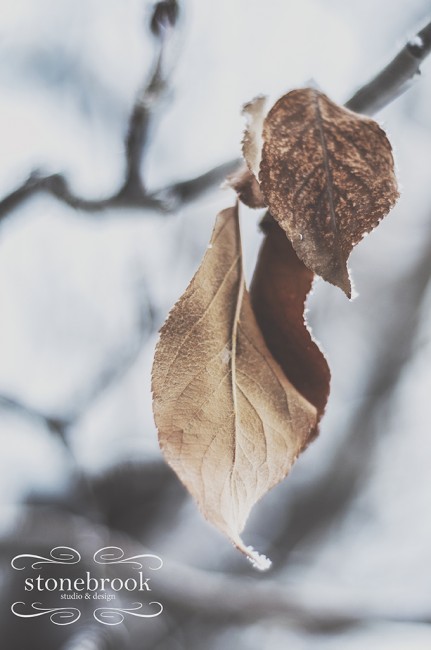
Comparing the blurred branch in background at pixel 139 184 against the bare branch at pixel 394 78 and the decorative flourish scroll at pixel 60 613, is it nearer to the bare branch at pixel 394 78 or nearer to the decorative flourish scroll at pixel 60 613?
the bare branch at pixel 394 78

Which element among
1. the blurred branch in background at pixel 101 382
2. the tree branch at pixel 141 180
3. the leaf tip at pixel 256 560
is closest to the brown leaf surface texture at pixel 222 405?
the leaf tip at pixel 256 560

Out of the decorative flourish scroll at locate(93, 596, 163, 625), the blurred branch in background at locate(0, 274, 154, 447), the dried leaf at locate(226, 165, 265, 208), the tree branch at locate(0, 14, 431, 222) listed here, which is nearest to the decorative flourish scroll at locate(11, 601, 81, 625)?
the decorative flourish scroll at locate(93, 596, 163, 625)

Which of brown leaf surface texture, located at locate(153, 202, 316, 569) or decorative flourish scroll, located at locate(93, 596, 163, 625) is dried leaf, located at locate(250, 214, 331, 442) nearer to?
brown leaf surface texture, located at locate(153, 202, 316, 569)

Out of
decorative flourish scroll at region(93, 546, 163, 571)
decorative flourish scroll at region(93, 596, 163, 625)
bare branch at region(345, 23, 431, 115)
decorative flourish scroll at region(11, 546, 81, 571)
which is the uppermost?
bare branch at region(345, 23, 431, 115)

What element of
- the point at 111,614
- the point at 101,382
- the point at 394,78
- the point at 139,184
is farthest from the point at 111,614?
the point at 394,78

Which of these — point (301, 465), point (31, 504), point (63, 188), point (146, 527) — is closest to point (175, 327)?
point (63, 188)

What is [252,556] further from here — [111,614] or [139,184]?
[111,614]
